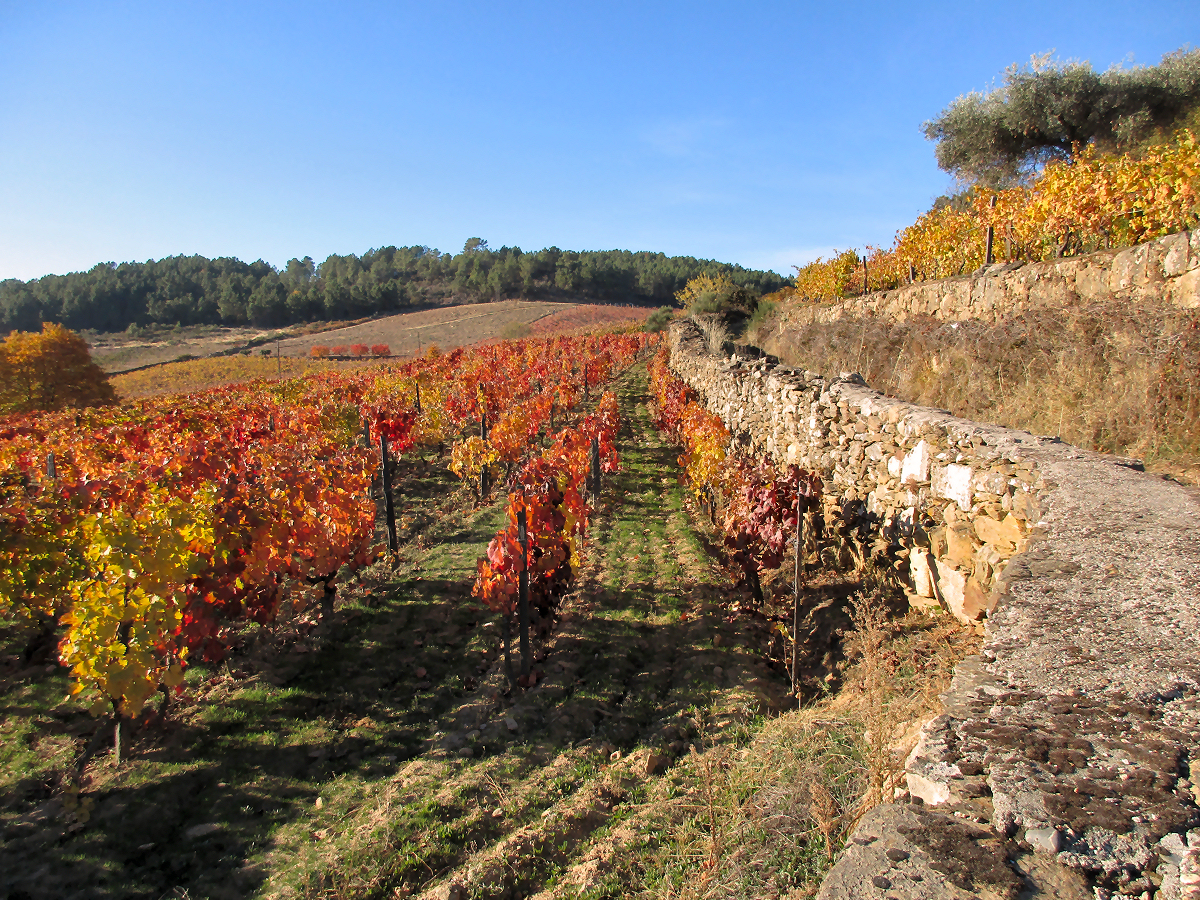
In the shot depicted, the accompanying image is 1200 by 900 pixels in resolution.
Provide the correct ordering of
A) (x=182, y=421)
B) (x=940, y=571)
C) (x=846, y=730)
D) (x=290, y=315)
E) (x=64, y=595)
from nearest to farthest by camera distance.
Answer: (x=846, y=730) < (x=940, y=571) < (x=64, y=595) < (x=182, y=421) < (x=290, y=315)

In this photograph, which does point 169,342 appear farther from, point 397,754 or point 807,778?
point 807,778

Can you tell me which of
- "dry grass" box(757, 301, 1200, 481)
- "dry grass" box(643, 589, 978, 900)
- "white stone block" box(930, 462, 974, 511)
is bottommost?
"dry grass" box(643, 589, 978, 900)

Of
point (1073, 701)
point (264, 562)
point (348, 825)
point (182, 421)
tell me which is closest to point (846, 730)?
point (1073, 701)

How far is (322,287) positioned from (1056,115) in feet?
295

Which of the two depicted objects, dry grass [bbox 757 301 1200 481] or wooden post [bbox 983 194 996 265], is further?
wooden post [bbox 983 194 996 265]

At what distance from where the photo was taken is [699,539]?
8062mm

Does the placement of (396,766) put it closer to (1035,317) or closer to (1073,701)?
(1073,701)

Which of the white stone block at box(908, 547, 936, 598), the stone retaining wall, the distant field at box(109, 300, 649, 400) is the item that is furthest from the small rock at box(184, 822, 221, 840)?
the distant field at box(109, 300, 649, 400)

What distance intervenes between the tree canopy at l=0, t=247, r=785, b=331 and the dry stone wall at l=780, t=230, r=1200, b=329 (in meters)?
59.2

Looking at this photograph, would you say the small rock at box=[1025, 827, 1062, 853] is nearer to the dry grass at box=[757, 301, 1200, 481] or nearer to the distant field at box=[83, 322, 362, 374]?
the dry grass at box=[757, 301, 1200, 481]

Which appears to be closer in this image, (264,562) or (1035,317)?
(264,562)

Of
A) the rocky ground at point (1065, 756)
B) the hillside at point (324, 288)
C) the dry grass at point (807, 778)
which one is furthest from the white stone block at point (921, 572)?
the hillside at point (324, 288)

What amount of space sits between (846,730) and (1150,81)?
78.1ft

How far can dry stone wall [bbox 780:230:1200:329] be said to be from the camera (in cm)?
566
